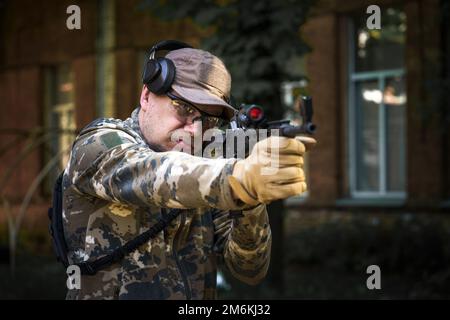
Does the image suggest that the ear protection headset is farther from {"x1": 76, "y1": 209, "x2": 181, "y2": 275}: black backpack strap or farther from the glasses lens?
{"x1": 76, "y1": 209, "x2": 181, "y2": 275}: black backpack strap

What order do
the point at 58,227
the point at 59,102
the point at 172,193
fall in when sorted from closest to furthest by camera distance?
the point at 172,193
the point at 58,227
the point at 59,102

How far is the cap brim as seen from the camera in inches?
85.3

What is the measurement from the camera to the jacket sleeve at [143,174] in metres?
1.79

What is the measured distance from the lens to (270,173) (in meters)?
1.73

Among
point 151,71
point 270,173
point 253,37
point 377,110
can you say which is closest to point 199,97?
point 151,71

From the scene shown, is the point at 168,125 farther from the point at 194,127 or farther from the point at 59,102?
the point at 59,102

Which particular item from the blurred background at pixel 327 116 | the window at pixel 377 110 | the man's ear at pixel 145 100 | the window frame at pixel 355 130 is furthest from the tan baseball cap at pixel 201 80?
the window frame at pixel 355 130

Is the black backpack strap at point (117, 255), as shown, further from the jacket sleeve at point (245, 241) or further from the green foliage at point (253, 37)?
the green foliage at point (253, 37)

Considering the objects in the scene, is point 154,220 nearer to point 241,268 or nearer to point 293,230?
point 241,268

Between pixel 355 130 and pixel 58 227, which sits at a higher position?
pixel 355 130

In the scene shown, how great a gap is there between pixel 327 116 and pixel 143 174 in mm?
8684

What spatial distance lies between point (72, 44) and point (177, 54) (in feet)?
41.2

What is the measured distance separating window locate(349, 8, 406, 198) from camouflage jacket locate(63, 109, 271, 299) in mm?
7857
